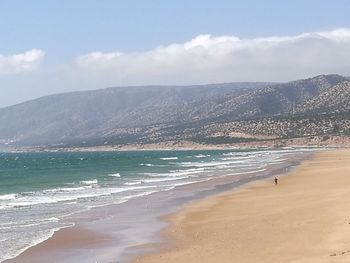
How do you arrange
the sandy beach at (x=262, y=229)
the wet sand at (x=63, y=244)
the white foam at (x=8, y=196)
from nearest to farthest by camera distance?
1. the sandy beach at (x=262, y=229)
2. the wet sand at (x=63, y=244)
3. the white foam at (x=8, y=196)

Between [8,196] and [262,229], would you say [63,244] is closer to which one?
[262,229]

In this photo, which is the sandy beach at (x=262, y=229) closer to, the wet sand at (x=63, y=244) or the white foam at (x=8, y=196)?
the wet sand at (x=63, y=244)

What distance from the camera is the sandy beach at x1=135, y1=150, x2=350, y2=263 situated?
1805 cm

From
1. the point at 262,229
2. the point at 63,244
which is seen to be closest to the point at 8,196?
the point at 63,244

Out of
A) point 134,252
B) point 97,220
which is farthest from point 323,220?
point 97,220

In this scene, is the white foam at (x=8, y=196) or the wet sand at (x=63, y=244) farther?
the white foam at (x=8, y=196)

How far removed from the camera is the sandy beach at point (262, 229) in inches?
711

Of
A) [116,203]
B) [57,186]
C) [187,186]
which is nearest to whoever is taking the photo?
[116,203]

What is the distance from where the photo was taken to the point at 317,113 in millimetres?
199375

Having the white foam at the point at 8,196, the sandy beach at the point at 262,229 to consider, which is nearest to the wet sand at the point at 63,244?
the sandy beach at the point at 262,229

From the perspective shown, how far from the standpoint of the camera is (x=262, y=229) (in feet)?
76.5

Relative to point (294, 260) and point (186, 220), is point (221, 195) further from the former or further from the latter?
point (294, 260)

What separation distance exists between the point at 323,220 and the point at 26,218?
14352 millimetres

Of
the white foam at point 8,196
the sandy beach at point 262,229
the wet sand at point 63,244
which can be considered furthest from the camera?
the white foam at point 8,196
